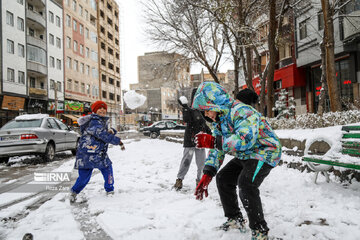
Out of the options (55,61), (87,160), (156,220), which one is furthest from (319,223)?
(55,61)

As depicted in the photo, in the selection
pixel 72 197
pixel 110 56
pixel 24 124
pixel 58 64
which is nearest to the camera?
pixel 72 197

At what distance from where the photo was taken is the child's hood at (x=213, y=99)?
252 centimetres

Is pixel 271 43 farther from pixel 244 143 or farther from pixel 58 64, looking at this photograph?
pixel 58 64

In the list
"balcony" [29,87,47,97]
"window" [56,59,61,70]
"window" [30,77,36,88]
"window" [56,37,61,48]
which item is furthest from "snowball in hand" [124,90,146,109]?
"window" [56,37,61,48]

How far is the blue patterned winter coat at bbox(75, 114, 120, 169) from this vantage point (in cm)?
393

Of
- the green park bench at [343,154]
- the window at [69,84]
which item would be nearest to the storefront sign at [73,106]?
the window at [69,84]

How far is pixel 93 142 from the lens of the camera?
3.99 meters

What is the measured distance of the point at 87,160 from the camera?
3.92 meters

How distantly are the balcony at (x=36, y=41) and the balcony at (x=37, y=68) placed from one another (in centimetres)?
222

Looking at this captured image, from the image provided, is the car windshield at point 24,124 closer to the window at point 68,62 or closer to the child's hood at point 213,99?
the child's hood at point 213,99

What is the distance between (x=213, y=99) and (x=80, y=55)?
139 ft

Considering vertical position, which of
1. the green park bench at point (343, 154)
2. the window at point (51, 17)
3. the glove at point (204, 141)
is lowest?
the green park bench at point (343, 154)

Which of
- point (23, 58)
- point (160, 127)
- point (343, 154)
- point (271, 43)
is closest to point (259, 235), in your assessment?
point (343, 154)

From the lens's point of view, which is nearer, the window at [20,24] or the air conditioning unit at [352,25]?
the air conditioning unit at [352,25]
